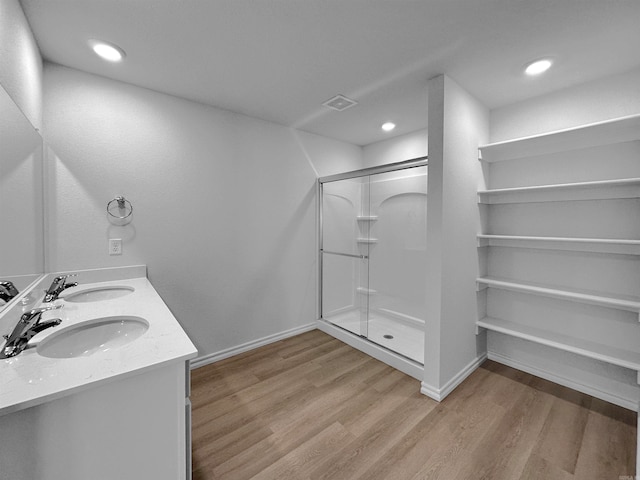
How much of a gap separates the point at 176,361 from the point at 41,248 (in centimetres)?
156

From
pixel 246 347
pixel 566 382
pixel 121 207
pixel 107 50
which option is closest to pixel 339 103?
pixel 107 50

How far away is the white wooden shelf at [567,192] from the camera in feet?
6.10

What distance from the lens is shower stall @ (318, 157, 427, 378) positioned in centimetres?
286

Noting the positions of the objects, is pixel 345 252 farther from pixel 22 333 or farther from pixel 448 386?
pixel 22 333

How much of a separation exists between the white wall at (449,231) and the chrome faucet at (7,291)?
7.62 ft

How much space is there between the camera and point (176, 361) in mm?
921

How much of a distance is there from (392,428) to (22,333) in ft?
6.36

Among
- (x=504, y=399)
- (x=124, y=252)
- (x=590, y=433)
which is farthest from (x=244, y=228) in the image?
(x=590, y=433)

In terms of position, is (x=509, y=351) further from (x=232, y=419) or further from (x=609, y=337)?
(x=232, y=419)

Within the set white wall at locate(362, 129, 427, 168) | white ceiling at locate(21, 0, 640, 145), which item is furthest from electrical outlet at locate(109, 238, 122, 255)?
white wall at locate(362, 129, 427, 168)

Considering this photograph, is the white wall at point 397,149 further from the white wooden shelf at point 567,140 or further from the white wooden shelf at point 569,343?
the white wooden shelf at point 569,343

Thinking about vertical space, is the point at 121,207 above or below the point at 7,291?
above

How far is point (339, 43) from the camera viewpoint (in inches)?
64.9

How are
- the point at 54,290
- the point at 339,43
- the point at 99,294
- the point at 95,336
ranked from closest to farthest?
the point at 95,336, the point at 54,290, the point at 339,43, the point at 99,294
